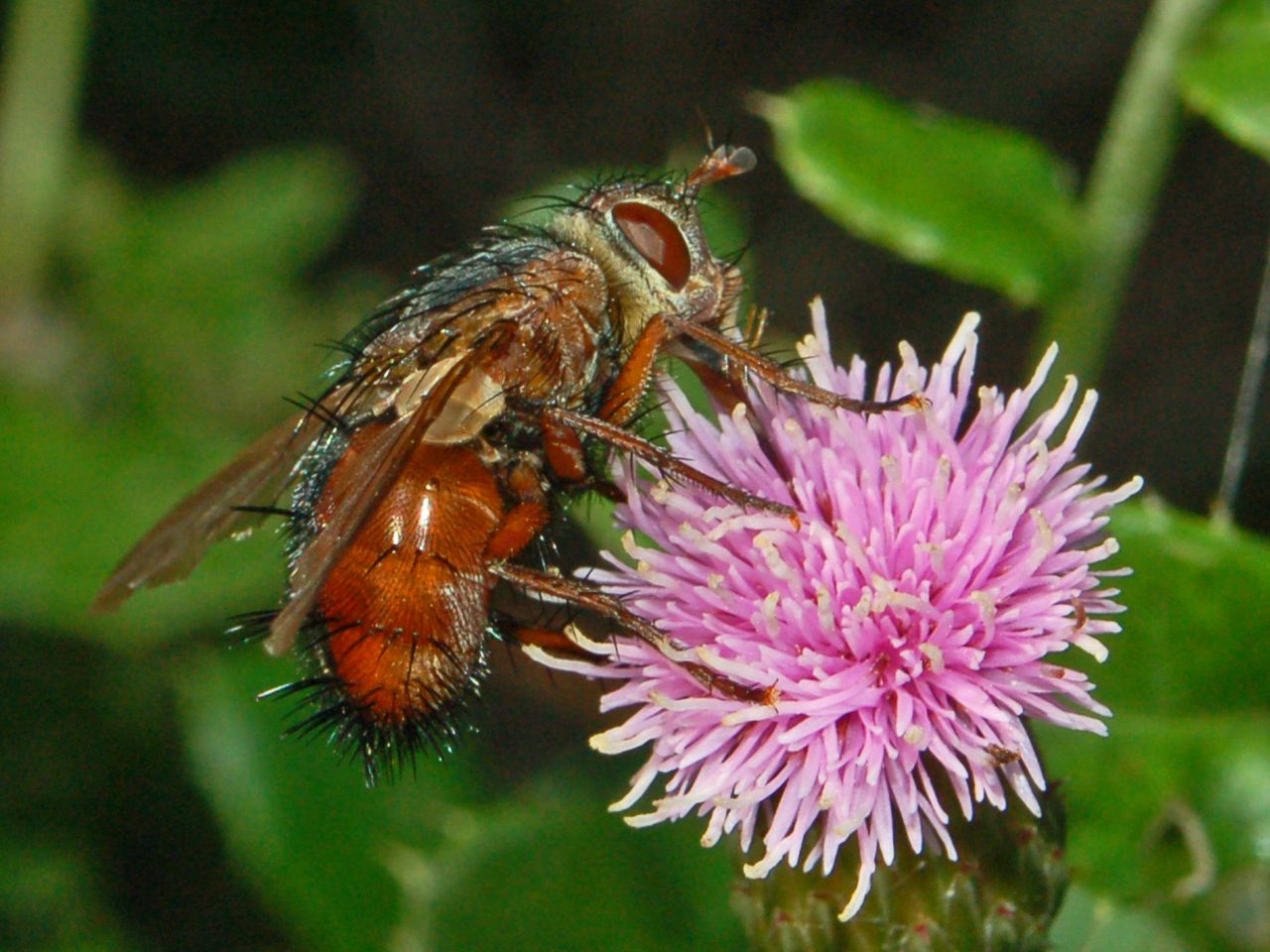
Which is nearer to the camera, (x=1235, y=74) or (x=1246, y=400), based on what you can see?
(x=1235, y=74)

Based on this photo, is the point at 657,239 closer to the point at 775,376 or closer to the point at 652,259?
the point at 652,259

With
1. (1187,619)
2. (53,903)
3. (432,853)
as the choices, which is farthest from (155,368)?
(1187,619)

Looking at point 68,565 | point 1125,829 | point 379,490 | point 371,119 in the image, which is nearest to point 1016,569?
point 379,490

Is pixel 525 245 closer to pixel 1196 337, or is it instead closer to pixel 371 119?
pixel 1196 337

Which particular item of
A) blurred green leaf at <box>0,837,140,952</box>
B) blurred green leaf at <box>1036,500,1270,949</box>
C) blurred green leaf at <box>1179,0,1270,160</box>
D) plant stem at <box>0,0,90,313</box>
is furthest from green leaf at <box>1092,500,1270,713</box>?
plant stem at <box>0,0,90,313</box>

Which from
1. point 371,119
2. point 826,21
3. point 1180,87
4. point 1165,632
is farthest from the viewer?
point 371,119

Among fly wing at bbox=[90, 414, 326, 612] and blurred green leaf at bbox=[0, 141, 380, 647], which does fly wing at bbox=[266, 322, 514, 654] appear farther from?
blurred green leaf at bbox=[0, 141, 380, 647]
